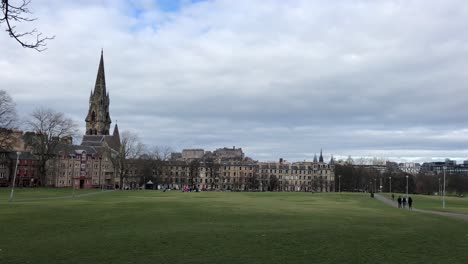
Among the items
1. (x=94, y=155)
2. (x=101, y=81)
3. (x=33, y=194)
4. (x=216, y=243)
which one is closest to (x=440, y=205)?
(x=216, y=243)

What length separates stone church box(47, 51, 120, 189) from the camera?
159 meters

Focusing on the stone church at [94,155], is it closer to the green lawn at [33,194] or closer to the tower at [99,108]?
the tower at [99,108]

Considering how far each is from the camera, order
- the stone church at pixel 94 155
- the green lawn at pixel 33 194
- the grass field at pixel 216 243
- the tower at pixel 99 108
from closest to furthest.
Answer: the grass field at pixel 216 243, the green lawn at pixel 33 194, the stone church at pixel 94 155, the tower at pixel 99 108

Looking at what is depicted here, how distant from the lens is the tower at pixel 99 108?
176 meters

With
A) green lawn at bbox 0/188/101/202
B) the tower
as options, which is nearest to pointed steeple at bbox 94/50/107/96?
the tower

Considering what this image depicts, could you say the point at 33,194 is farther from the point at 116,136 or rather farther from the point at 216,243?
the point at 116,136

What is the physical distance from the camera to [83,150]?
542 ft

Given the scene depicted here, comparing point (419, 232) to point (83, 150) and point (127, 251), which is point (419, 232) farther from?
point (83, 150)

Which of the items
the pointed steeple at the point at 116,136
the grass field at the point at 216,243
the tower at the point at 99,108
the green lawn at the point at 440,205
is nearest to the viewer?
the grass field at the point at 216,243

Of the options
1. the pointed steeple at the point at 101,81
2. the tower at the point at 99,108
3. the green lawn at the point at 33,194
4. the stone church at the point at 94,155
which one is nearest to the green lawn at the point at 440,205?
the green lawn at the point at 33,194

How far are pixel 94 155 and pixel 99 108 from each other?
20327 millimetres

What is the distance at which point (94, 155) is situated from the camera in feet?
545

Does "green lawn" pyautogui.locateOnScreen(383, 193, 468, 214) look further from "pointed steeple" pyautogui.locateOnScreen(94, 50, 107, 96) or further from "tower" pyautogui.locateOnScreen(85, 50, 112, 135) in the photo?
"pointed steeple" pyautogui.locateOnScreen(94, 50, 107, 96)

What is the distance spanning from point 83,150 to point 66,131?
5979 centimetres
